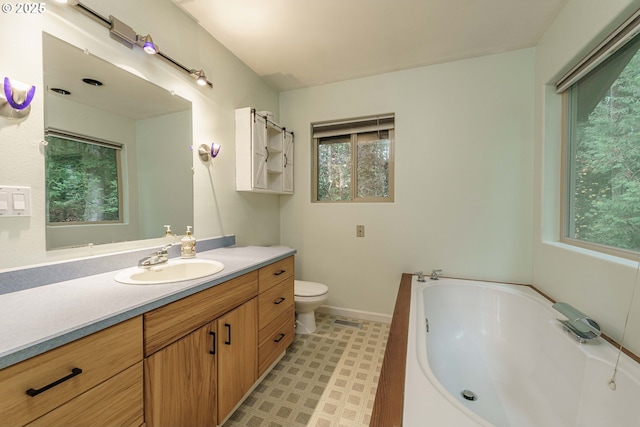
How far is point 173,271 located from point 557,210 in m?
2.55

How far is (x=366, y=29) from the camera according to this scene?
1.77m

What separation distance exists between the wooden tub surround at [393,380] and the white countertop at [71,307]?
0.80m

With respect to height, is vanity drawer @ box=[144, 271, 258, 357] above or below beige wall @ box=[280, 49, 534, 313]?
below

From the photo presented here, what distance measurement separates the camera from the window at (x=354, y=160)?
96.3 inches

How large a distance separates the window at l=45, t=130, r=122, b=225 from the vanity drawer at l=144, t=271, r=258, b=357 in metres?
0.64

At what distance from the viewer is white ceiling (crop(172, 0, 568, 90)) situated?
156 cm

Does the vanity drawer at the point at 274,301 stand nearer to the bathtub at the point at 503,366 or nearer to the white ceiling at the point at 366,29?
the bathtub at the point at 503,366

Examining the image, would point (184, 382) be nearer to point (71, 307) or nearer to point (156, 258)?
point (71, 307)

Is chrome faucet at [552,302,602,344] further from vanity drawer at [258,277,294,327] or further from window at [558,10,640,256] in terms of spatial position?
vanity drawer at [258,277,294,327]

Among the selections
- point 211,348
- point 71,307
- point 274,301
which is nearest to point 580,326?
point 274,301

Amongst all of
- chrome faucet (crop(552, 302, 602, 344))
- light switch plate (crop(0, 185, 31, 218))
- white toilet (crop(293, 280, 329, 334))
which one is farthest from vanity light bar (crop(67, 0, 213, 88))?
chrome faucet (crop(552, 302, 602, 344))

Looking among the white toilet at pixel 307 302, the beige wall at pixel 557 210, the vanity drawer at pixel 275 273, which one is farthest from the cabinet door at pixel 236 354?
the beige wall at pixel 557 210

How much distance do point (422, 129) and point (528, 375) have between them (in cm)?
189

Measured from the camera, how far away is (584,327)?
1.15 meters
